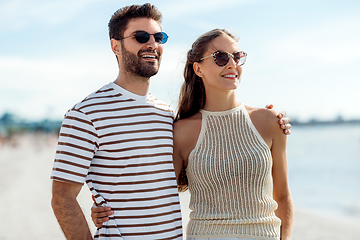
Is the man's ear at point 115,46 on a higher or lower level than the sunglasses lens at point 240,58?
higher

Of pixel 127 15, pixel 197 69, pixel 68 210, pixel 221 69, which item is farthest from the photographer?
pixel 197 69

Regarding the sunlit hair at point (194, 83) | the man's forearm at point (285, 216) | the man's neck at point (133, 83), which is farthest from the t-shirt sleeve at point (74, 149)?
the man's forearm at point (285, 216)

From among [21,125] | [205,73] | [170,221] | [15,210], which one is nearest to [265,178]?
[170,221]

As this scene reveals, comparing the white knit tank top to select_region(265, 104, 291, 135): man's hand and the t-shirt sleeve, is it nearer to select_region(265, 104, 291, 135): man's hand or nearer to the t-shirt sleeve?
select_region(265, 104, 291, 135): man's hand

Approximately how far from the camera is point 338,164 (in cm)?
2333

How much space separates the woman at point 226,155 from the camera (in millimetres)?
2719

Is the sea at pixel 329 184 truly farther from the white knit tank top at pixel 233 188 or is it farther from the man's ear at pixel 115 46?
the man's ear at pixel 115 46

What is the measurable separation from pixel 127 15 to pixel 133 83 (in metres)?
0.54

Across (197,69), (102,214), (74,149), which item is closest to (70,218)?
(102,214)

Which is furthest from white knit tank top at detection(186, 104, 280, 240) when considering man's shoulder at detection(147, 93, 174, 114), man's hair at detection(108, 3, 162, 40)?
man's hair at detection(108, 3, 162, 40)

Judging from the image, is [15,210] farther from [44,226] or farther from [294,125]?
[294,125]

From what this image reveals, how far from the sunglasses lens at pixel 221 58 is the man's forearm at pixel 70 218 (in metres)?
1.50

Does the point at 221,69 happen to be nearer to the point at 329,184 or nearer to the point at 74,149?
the point at 74,149

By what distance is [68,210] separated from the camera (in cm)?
243
